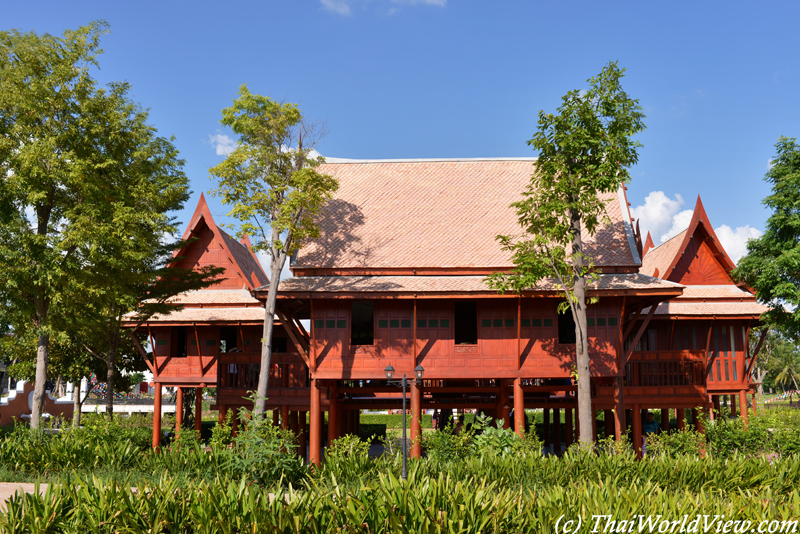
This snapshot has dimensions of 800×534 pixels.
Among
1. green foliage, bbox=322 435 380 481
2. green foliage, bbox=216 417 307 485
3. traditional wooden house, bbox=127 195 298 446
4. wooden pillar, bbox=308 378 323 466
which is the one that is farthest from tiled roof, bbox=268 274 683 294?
green foliage, bbox=216 417 307 485

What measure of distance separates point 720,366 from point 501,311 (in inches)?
381

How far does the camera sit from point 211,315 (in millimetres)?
22016

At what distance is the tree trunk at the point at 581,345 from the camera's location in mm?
15531

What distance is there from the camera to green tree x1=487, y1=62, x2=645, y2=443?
15711 mm

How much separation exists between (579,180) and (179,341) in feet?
53.5

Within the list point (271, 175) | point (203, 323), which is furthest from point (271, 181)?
point (203, 323)

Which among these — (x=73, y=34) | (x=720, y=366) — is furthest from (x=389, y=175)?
(x=720, y=366)

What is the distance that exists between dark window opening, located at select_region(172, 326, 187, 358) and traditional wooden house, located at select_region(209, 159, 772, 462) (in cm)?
235

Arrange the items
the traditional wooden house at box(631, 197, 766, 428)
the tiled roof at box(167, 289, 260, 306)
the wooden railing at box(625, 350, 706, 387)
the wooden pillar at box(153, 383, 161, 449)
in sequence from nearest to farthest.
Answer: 1. the wooden railing at box(625, 350, 706, 387)
2. the wooden pillar at box(153, 383, 161, 449)
3. the traditional wooden house at box(631, 197, 766, 428)
4. the tiled roof at box(167, 289, 260, 306)

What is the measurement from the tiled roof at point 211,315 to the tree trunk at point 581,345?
10783 mm

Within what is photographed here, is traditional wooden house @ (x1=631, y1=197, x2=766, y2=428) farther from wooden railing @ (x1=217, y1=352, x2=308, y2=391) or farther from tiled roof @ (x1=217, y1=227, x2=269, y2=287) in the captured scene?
tiled roof @ (x1=217, y1=227, x2=269, y2=287)

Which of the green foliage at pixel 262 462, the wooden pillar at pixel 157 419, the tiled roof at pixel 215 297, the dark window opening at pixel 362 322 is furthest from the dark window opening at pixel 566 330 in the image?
the wooden pillar at pixel 157 419

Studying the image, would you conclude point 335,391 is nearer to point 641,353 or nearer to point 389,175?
point 389,175

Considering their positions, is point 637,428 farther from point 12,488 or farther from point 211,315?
point 12,488
